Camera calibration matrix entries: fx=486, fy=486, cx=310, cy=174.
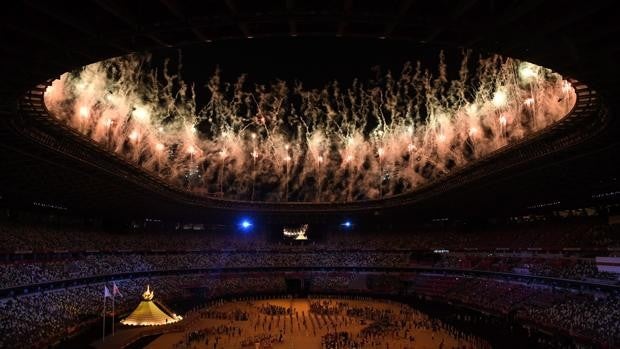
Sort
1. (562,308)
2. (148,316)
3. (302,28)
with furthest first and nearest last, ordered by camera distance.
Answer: (562,308), (148,316), (302,28)

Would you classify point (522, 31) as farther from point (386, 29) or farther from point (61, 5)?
point (61, 5)

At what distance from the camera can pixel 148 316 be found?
104 ft

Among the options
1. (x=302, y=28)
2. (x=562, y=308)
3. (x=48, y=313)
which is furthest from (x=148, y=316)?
(x=562, y=308)

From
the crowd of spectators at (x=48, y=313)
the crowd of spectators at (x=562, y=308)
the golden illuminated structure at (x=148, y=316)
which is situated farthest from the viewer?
the crowd of spectators at (x=48, y=313)

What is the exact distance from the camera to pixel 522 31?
1262 centimetres

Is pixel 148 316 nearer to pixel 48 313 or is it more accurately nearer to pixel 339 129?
pixel 48 313

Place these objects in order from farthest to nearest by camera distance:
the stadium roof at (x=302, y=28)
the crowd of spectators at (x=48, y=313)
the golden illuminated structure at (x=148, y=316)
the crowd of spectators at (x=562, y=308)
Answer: the crowd of spectators at (x=48, y=313) < the crowd of spectators at (x=562, y=308) < the golden illuminated structure at (x=148, y=316) < the stadium roof at (x=302, y=28)

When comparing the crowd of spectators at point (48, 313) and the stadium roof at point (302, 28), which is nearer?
the stadium roof at point (302, 28)

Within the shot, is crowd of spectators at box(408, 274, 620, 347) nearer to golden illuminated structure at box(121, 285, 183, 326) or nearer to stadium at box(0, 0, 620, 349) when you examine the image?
stadium at box(0, 0, 620, 349)

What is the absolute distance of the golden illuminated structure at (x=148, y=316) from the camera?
3138 cm

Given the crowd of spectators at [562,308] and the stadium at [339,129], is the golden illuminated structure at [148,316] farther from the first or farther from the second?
the crowd of spectators at [562,308]

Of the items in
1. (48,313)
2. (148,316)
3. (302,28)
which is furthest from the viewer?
(48,313)

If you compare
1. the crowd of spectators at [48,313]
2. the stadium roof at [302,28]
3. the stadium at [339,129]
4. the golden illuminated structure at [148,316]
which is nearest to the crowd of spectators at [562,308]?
the stadium at [339,129]

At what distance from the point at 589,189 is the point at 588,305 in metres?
9.49
